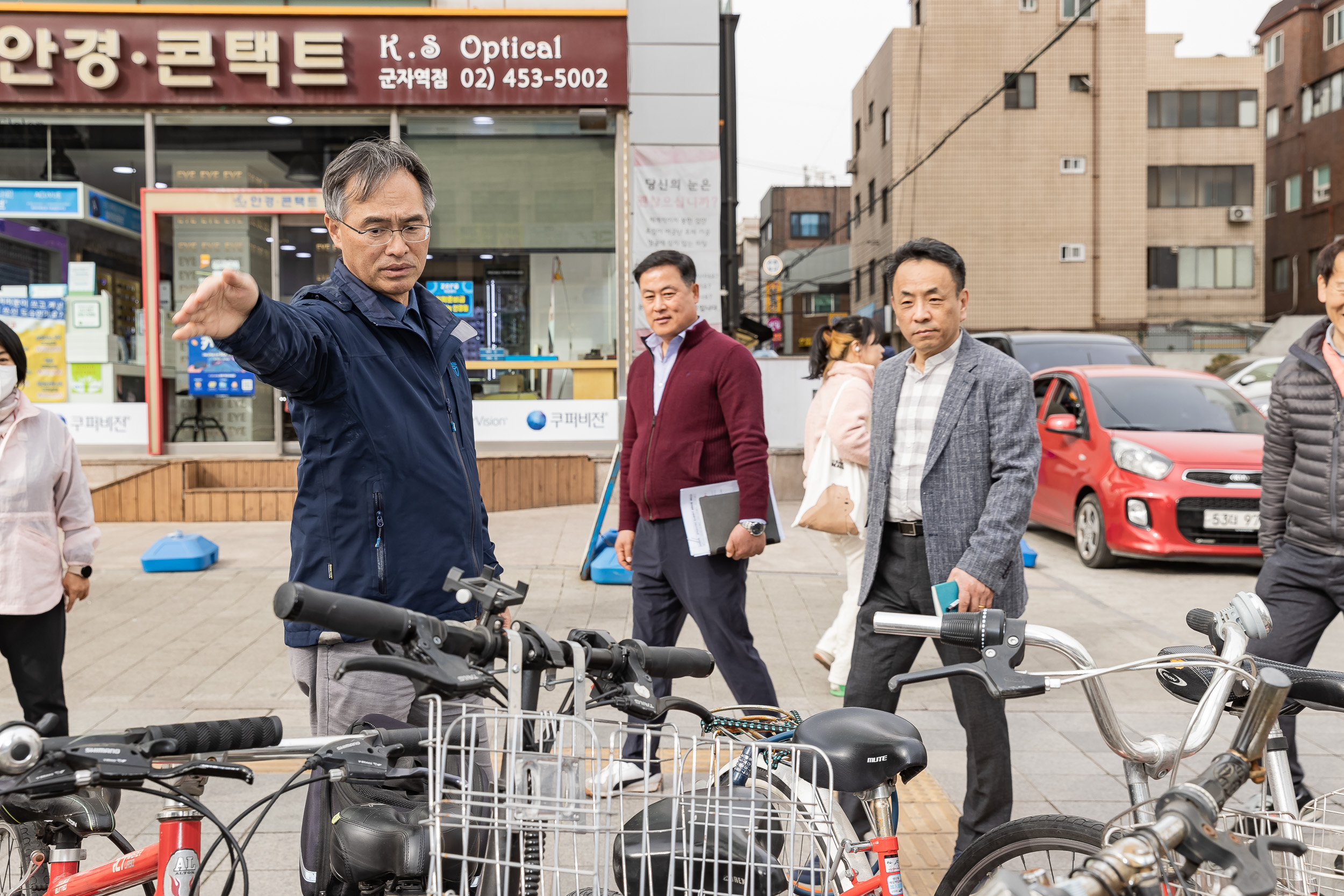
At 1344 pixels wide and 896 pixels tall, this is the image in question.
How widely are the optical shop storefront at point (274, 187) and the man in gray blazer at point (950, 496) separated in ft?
28.7

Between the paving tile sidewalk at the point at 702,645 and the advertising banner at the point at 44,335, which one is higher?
the advertising banner at the point at 44,335

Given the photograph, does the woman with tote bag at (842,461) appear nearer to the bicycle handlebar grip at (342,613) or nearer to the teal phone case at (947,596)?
the teal phone case at (947,596)

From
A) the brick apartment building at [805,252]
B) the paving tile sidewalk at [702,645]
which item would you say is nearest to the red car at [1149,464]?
the paving tile sidewalk at [702,645]

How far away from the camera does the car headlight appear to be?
873cm

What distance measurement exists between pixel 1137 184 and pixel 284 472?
97.9 feet

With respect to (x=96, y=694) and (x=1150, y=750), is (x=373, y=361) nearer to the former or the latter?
(x=1150, y=750)

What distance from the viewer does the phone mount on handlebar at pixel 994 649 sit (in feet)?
5.47

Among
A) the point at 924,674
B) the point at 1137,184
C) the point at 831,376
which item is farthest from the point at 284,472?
the point at 1137,184

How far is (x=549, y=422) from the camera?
12133mm

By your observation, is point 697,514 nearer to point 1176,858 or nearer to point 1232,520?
point 1176,858

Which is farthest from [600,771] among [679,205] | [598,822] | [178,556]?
[679,205]

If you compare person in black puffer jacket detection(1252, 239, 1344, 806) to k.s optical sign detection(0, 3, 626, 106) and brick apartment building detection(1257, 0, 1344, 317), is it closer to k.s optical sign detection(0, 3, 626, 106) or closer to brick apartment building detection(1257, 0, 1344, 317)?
k.s optical sign detection(0, 3, 626, 106)

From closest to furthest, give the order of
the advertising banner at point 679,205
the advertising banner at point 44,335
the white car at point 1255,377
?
the advertising banner at point 44,335 → the advertising banner at point 679,205 → the white car at point 1255,377

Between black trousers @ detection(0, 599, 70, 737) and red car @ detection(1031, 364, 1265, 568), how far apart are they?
21.4 ft
